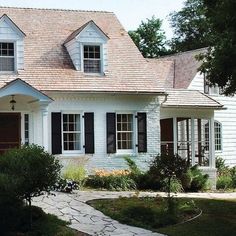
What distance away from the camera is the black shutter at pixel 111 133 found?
23266mm

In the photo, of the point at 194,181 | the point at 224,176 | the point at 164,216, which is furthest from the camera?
the point at 224,176

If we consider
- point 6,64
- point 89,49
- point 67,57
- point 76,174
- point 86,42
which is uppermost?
point 86,42

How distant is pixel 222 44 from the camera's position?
13586mm

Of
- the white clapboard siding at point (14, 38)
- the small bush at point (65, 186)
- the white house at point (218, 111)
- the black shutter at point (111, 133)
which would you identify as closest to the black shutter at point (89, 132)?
the black shutter at point (111, 133)

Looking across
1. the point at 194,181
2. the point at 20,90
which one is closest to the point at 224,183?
the point at 194,181

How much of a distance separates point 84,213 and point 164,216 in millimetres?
2029

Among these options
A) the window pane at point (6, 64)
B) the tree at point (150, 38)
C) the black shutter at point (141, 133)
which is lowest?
the black shutter at point (141, 133)

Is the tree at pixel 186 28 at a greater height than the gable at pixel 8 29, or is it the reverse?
the tree at pixel 186 28

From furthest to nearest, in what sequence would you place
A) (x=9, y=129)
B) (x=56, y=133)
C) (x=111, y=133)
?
(x=111, y=133)
(x=9, y=129)
(x=56, y=133)

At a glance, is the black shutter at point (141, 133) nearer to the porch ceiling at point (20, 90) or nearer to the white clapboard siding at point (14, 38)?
the porch ceiling at point (20, 90)

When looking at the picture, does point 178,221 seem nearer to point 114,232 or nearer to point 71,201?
point 114,232

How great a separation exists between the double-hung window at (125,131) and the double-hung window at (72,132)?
164 centimetres

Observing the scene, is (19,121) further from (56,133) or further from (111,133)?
(111,133)

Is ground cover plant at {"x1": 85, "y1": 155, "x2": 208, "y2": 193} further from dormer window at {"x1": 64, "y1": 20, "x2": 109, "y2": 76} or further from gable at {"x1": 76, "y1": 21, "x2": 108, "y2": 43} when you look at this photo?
gable at {"x1": 76, "y1": 21, "x2": 108, "y2": 43}
